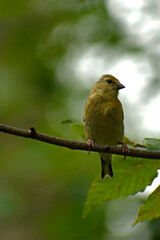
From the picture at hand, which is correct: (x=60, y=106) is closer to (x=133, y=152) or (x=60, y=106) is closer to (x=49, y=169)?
(x=49, y=169)

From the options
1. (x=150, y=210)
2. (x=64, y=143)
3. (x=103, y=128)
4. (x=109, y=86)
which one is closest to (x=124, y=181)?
(x=150, y=210)

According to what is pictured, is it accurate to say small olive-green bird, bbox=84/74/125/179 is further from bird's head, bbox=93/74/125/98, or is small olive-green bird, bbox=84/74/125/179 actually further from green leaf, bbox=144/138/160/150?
green leaf, bbox=144/138/160/150

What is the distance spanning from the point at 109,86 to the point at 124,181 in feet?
8.45

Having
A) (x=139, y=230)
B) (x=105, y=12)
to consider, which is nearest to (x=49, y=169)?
(x=139, y=230)

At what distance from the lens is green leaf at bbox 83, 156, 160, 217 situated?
293 cm

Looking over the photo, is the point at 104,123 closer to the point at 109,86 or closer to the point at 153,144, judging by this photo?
the point at 109,86

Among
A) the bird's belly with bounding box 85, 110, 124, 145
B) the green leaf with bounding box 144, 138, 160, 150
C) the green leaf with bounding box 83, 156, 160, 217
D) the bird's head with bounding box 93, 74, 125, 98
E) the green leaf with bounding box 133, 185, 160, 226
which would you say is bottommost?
the green leaf with bounding box 133, 185, 160, 226

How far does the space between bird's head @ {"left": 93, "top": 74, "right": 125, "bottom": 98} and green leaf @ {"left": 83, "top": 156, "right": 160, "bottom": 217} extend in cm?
220

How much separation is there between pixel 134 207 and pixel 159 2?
149 inches

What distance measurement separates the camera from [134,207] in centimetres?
757

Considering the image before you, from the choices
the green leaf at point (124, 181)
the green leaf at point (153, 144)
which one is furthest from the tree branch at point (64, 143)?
the green leaf at point (124, 181)

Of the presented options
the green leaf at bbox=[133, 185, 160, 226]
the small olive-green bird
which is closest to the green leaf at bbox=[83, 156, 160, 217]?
the green leaf at bbox=[133, 185, 160, 226]

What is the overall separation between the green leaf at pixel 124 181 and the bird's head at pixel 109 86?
86.7 inches

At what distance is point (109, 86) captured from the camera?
5.51 metres
